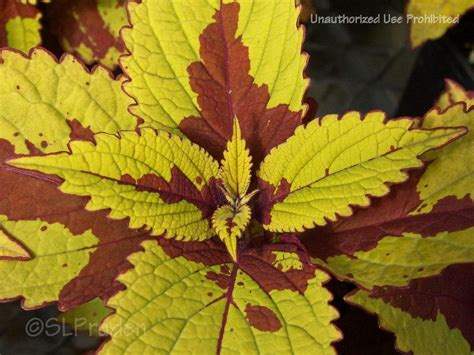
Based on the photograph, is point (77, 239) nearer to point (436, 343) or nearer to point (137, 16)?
point (137, 16)

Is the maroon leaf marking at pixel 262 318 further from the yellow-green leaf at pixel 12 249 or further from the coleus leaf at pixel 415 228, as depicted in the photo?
the yellow-green leaf at pixel 12 249

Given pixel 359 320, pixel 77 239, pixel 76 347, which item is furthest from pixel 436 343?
pixel 76 347

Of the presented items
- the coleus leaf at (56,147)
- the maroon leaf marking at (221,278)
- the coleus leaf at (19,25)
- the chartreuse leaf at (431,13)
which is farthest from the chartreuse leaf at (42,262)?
the chartreuse leaf at (431,13)

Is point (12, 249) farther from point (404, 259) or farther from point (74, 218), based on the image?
point (404, 259)

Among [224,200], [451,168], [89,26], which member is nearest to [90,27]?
[89,26]

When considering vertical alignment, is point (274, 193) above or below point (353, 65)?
below

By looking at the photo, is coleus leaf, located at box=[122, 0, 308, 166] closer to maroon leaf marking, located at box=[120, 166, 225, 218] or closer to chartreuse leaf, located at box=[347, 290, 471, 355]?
maroon leaf marking, located at box=[120, 166, 225, 218]
